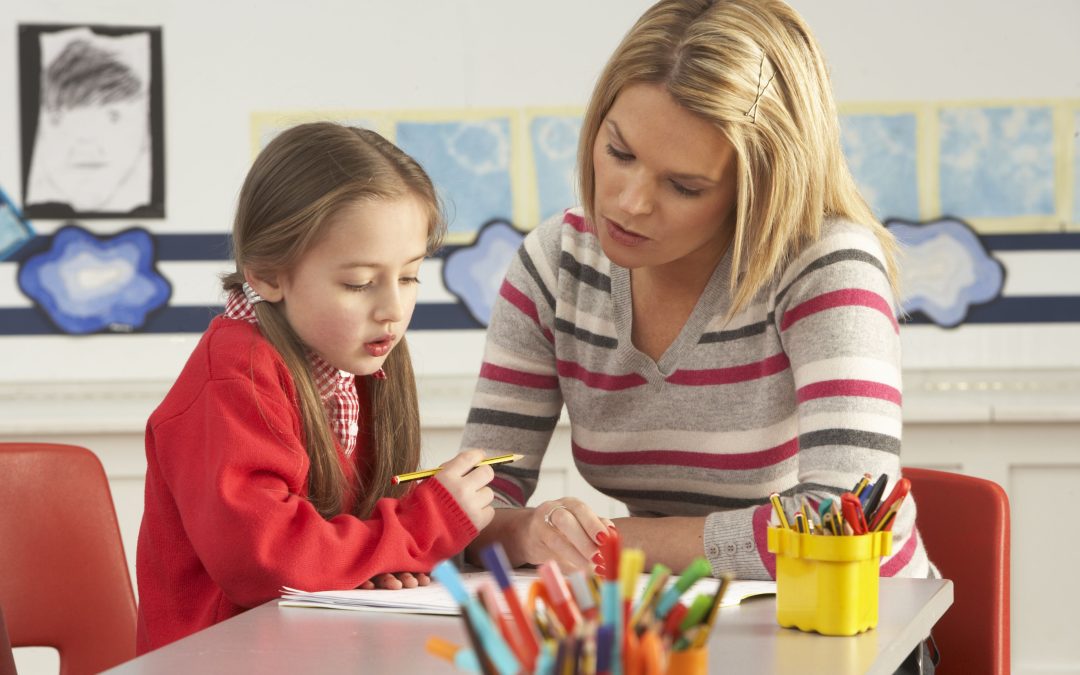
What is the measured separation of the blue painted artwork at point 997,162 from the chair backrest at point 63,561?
172 cm

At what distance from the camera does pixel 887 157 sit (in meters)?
2.55

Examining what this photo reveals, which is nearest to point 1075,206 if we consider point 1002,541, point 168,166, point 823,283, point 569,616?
point 1002,541

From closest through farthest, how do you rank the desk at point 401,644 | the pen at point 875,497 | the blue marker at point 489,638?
1. the blue marker at point 489,638
2. the desk at point 401,644
3. the pen at point 875,497

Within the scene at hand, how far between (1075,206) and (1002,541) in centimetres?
123

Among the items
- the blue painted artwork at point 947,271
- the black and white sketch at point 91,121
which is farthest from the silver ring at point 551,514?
the black and white sketch at point 91,121

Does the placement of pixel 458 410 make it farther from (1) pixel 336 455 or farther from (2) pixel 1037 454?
(1) pixel 336 455

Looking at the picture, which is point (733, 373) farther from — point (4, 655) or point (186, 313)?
point (186, 313)

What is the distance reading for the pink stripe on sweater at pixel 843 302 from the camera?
1.34 meters

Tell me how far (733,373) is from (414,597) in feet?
1.65

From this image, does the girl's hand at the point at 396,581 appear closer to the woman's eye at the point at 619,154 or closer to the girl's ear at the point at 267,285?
the girl's ear at the point at 267,285

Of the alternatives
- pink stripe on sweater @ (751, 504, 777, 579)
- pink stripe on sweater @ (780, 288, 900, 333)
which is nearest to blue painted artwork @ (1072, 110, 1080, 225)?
pink stripe on sweater @ (780, 288, 900, 333)

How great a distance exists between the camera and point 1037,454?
2.55m

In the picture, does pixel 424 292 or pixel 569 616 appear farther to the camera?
pixel 424 292

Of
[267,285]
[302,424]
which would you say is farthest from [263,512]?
[267,285]
